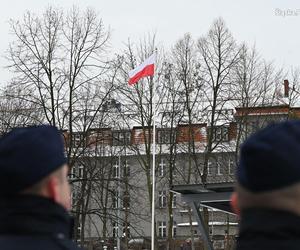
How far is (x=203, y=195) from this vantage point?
46.7 feet

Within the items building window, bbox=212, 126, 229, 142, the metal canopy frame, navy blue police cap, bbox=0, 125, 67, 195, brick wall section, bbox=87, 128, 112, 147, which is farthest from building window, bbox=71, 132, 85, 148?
navy blue police cap, bbox=0, 125, 67, 195

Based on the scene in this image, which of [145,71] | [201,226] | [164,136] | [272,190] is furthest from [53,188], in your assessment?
[164,136]

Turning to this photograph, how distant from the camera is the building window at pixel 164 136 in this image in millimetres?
38250

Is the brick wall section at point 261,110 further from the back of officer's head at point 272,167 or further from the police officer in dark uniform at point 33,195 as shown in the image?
the back of officer's head at point 272,167

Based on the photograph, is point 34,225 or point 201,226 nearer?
point 34,225

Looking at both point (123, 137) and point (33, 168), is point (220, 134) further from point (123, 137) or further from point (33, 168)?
point (33, 168)

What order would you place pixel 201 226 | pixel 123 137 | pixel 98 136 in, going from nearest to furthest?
pixel 201 226
pixel 98 136
pixel 123 137

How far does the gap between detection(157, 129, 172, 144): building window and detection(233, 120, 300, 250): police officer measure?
35.4 metres

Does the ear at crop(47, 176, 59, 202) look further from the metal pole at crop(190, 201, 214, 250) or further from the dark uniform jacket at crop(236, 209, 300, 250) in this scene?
the metal pole at crop(190, 201, 214, 250)

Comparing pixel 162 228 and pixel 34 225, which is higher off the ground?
pixel 34 225

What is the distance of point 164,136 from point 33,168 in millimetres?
36080

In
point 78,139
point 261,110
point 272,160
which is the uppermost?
point 261,110

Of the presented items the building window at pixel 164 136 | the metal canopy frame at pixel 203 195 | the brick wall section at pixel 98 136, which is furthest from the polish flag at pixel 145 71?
the metal canopy frame at pixel 203 195

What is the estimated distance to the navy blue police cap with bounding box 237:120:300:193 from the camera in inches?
88.4
